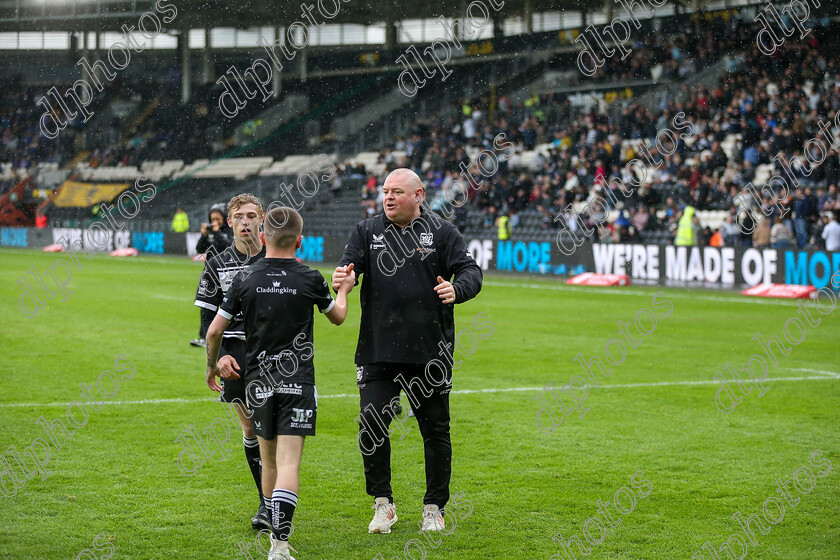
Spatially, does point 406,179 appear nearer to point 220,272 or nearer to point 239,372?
point 220,272

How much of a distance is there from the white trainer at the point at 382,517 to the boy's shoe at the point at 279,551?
29.0 inches

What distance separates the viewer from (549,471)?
7.42 metres

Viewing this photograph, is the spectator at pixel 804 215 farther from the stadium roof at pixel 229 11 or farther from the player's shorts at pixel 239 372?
the player's shorts at pixel 239 372

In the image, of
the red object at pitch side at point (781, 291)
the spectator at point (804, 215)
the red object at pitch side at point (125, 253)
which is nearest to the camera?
the red object at pitch side at point (781, 291)

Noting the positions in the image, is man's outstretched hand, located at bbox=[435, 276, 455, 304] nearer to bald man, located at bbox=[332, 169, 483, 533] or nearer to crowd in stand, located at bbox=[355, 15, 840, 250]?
bald man, located at bbox=[332, 169, 483, 533]

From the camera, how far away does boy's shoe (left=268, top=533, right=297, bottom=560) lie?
17.0 feet

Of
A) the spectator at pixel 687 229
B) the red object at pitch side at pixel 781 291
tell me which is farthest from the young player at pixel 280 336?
the spectator at pixel 687 229

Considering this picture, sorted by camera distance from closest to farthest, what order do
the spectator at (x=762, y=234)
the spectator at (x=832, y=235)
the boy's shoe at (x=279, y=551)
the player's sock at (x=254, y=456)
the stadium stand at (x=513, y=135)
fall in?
the boy's shoe at (x=279, y=551), the player's sock at (x=254, y=456), the spectator at (x=832, y=235), the spectator at (x=762, y=234), the stadium stand at (x=513, y=135)

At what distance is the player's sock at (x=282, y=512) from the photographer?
5.17m

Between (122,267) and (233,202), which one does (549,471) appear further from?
(122,267)

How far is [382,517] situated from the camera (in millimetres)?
5875

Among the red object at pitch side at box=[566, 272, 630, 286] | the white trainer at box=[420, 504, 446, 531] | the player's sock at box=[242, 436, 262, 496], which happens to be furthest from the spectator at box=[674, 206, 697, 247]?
the player's sock at box=[242, 436, 262, 496]

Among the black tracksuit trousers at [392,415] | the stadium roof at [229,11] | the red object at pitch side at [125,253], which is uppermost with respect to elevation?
the stadium roof at [229,11]

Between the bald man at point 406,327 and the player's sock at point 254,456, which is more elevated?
the bald man at point 406,327
